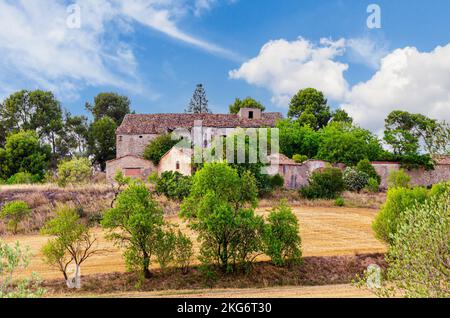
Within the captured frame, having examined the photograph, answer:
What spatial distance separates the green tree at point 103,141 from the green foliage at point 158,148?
13.6 meters

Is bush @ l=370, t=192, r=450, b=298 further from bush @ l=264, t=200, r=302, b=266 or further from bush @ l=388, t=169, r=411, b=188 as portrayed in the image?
bush @ l=388, t=169, r=411, b=188

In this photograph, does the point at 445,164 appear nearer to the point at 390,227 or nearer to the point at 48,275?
the point at 390,227

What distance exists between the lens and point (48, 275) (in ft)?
60.2

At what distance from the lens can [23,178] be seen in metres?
41.7

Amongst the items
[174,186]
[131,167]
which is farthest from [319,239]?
[131,167]

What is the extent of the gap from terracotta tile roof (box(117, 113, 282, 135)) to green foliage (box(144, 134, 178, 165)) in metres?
3.98

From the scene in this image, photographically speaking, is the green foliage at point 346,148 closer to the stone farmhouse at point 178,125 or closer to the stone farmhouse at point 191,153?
the stone farmhouse at point 191,153

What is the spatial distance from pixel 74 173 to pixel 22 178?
7864 mm

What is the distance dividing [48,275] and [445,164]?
38044 millimetres

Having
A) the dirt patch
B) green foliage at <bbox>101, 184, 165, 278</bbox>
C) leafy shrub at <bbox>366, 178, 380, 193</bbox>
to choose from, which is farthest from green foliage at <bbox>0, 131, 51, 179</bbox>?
leafy shrub at <bbox>366, 178, 380, 193</bbox>

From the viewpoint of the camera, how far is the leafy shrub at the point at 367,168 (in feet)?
123

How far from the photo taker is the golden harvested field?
1958 cm

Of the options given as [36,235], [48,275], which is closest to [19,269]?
[48,275]

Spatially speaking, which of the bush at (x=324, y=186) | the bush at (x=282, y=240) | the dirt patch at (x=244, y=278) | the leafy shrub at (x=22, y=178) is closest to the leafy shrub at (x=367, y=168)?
the bush at (x=324, y=186)
